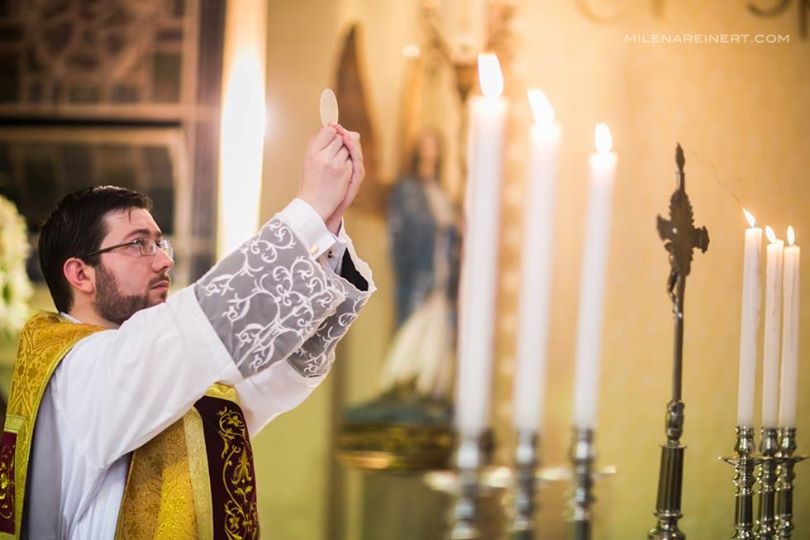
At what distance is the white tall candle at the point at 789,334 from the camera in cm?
223

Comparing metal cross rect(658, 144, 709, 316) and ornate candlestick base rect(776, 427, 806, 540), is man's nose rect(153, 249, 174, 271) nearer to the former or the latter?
metal cross rect(658, 144, 709, 316)

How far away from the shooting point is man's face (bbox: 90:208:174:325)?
101 inches

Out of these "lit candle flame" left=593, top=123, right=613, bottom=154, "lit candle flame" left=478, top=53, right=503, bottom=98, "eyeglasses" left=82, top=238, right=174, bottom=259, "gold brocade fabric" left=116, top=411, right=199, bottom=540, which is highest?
"lit candle flame" left=478, top=53, right=503, bottom=98

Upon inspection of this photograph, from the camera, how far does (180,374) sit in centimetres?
217

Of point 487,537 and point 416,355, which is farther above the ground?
point 416,355

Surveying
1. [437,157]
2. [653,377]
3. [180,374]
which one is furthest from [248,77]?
[180,374]

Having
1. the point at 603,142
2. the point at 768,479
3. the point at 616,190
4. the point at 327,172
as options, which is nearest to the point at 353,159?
the point at 327,172

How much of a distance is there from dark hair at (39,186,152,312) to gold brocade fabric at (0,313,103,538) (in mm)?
153

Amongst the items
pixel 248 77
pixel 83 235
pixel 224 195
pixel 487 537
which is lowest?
pixel 487 537

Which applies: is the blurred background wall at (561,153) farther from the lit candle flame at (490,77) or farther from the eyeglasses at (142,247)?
the lit candle flame at (490,77)

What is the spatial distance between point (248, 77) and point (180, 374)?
386 cm

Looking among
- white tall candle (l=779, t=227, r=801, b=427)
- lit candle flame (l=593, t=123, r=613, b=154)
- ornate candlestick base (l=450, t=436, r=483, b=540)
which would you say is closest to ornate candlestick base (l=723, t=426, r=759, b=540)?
white tall candle (l=779, t=227, r=801, b=427)

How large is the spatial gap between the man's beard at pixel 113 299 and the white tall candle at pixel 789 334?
1369 mm

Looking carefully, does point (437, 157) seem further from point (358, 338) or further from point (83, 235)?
point (83, 235)
